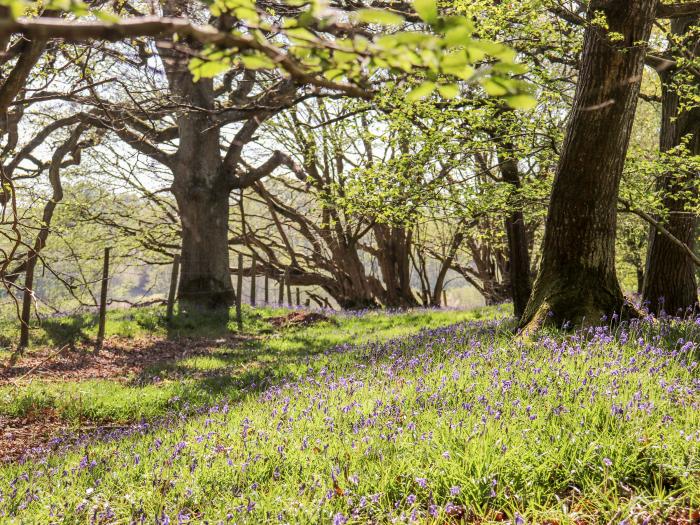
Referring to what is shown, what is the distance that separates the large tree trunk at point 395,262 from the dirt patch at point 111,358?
387 inches

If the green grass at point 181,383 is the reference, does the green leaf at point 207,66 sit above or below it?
above

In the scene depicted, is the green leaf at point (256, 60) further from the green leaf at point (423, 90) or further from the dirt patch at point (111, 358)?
the dirt patch at point (111, 358)

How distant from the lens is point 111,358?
11.0 metres

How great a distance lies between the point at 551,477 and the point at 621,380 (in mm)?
1391

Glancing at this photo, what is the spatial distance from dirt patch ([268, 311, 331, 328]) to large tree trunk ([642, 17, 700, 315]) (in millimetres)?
8645

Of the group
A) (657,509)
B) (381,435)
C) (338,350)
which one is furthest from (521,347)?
(338,350)

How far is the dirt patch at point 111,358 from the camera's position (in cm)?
922

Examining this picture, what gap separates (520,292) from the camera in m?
10.3

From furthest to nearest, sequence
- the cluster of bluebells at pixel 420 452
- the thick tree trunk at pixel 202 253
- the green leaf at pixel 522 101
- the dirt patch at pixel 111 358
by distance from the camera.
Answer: the thick tree trunk at pixel 202 253 < the dirt patch at pixel 111 358 < the cluster of bluebells at pixel 420 452 < the green leaf at pixel 522 101

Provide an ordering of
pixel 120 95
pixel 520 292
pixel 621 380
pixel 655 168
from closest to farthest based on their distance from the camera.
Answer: pixel 621 380 → pixel 655 168 → pixel 520 292 → pixel 120 95

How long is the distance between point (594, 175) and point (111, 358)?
31.5 feet

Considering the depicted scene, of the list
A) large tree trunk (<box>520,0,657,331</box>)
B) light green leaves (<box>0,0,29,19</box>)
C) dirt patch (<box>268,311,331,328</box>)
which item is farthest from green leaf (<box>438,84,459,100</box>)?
dirt patch (<box>268,311,331,328</box>)

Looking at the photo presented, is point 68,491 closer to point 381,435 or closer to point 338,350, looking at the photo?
point 381,435

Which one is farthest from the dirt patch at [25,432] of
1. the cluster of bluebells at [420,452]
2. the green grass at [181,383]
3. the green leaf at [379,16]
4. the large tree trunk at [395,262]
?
the large tree trunk at [395,262]
